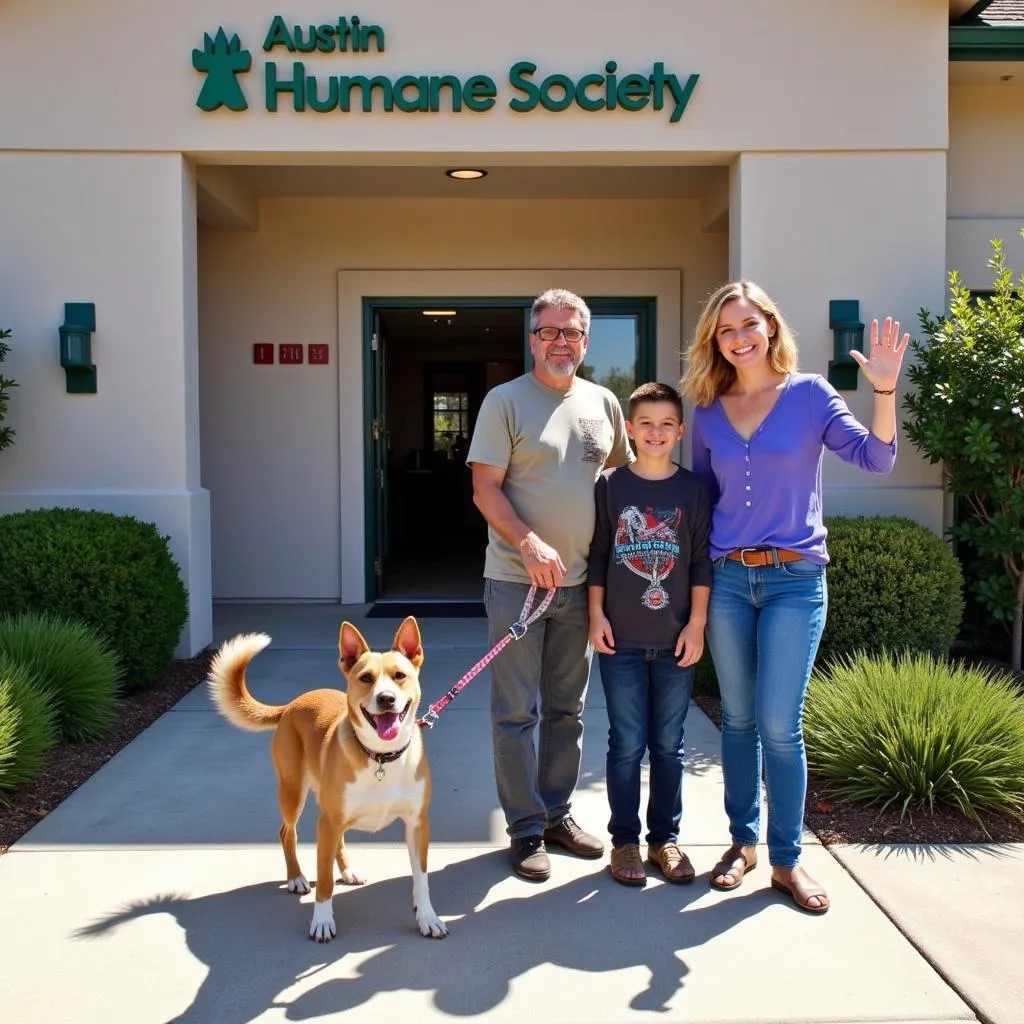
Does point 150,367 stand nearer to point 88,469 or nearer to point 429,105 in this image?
point 88,469

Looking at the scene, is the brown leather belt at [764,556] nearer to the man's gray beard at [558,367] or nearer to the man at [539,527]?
the man at [539,527]

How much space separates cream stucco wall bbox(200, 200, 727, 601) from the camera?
30.7 feet

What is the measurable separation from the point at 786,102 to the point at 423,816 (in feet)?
18.3

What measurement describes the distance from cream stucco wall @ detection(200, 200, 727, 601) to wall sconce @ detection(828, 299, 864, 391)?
249 cm

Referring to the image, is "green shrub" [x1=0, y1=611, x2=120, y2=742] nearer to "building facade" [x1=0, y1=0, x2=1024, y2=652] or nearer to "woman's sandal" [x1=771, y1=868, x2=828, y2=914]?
"building facade" [x1=0, y1=0, x2=1024, y2=652]

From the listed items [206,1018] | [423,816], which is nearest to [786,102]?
[423,816]

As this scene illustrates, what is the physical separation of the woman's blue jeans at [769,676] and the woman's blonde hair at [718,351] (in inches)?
24.8

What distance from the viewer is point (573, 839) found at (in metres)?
3.98

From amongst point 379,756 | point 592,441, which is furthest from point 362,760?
point 592,441

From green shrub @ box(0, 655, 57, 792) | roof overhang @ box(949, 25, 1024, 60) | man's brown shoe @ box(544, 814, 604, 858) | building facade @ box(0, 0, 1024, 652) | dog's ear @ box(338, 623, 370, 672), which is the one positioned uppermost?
roof overhang @ box(949, 25, 1024, 60)

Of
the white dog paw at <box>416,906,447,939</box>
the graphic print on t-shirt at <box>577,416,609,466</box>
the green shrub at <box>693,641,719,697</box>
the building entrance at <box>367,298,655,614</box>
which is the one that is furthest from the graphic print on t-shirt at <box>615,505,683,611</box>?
the building entrance at <box>367,298,655,614</box>

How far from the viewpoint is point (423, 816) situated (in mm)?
3340

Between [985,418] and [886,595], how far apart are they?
4.19ft

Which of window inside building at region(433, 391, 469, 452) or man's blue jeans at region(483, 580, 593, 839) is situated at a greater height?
window inside building at region(433, 391, 469, 452)
